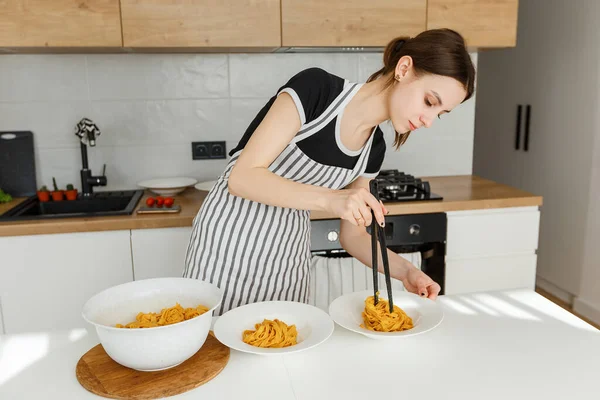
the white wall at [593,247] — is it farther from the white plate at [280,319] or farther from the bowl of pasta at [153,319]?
the bowl of pasta at [153,319]

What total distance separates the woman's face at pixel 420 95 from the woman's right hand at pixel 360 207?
243 mm

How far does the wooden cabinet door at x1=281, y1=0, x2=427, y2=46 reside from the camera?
204 cm

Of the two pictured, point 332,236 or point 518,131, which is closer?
point 332,236

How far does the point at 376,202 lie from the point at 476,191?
1396mm

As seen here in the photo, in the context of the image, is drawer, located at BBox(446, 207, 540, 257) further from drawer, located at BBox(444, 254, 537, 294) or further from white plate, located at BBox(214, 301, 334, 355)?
white plate, located at BBox(214, 301, 334, 355)

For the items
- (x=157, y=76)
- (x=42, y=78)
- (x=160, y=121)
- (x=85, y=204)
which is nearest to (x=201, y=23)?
(x=157, y=76)

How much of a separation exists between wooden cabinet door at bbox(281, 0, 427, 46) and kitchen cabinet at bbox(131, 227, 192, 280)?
83 centimetres

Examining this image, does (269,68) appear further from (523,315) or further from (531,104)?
(531,104)

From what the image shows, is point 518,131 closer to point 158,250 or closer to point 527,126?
point 527,126

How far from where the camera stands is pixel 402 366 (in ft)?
3.09

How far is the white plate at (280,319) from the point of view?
94 centimetres

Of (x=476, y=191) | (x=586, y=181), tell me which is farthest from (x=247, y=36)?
(x=586, y=181)

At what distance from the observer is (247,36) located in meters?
2.03

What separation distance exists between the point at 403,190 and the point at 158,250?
0.98 meters
